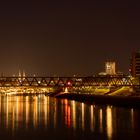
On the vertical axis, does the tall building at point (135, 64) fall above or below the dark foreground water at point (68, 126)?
above

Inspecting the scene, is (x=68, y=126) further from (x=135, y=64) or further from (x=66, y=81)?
(x=135, y=64)

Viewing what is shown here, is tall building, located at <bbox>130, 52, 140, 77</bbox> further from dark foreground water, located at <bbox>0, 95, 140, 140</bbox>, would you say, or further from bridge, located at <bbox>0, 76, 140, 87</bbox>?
dark foreground water, located at <bbox>0, 95, 140, 140</bbox>

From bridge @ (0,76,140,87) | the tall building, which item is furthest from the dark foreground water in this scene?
the tall building

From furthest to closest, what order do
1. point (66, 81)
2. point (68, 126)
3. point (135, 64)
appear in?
1. point (135, 64)
2. point (66, 81)
3. point (68, 126)

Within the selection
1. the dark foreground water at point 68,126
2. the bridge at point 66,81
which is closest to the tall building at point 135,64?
the bridge at point 66,81

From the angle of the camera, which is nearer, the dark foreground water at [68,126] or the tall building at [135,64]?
the dark foreground water at [68,126]

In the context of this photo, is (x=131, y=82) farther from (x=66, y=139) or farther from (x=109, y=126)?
(x=66, y=139)

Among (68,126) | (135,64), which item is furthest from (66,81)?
(68,126)

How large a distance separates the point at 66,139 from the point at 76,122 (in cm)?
1544

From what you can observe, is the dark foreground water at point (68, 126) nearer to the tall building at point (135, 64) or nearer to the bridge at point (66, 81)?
the bridge at point (66, 81)

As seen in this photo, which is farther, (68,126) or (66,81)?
(66,81)

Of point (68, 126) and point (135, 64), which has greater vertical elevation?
point (135, 64)

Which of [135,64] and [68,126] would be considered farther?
[135,64]

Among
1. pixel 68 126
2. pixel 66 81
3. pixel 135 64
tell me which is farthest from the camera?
pixel 135 64
